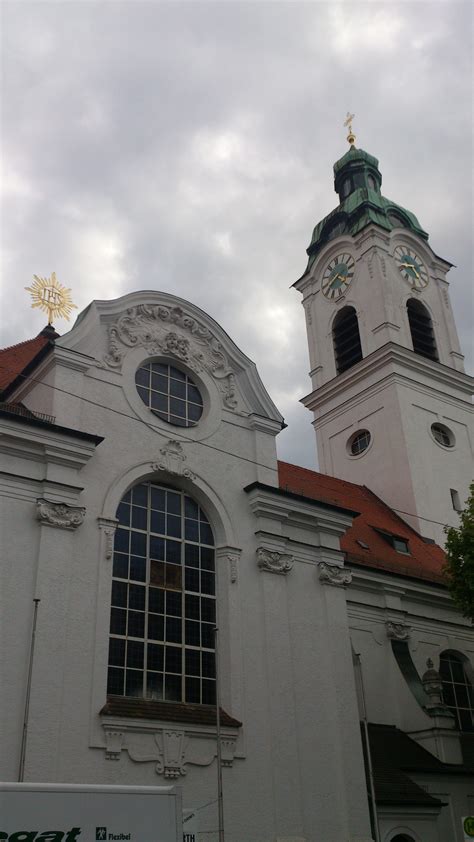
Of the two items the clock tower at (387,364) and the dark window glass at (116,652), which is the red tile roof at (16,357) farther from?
the clock tower at (387,364)

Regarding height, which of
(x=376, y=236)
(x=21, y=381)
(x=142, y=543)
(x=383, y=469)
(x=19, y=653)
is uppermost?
(x=376, y=236)

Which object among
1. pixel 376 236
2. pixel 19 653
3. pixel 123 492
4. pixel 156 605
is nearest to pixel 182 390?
pixel 123 492

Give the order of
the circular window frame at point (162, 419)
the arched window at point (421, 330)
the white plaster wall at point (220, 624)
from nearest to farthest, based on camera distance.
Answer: the white plaster wall at point (220, 624) < the circular window frame at point (162, 419) < the arched window at point (421, 330)

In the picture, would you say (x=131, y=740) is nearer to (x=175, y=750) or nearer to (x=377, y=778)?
(x=175, y=750)

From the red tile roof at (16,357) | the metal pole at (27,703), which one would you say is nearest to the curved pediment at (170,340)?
the red tile roof at (16,357)

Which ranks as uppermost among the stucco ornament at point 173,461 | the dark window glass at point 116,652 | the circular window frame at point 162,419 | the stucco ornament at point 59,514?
the circular window frame at point 162,419

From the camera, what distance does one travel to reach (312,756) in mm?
18797

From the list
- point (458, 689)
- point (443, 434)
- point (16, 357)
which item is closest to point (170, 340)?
point (16, 357)

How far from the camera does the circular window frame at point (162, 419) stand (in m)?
19.9

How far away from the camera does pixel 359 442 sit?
3616 centimetres

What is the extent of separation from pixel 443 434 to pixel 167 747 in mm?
22582

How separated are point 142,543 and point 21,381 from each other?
190 inches

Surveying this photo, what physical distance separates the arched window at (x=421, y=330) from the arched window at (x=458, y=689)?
1486cm

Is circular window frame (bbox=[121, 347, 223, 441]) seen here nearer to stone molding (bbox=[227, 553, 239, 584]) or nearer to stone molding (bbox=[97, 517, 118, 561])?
stone molding (bbox=[97, 517, 118, 561])
